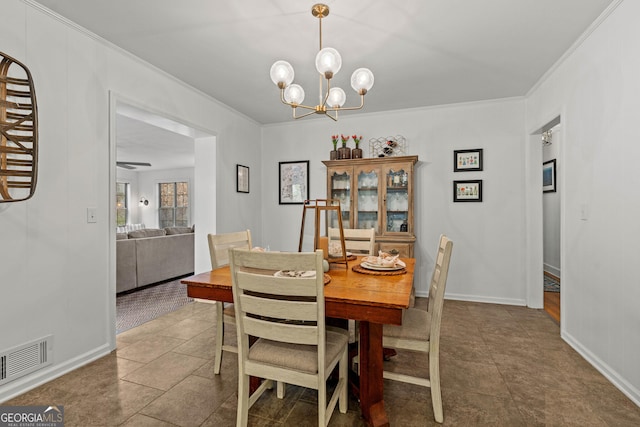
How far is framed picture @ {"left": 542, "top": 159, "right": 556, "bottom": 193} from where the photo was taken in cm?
501

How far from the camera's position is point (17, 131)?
1.95 m

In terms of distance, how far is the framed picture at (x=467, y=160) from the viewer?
12.4ft

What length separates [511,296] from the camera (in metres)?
3.70

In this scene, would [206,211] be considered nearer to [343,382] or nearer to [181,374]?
[181,374]

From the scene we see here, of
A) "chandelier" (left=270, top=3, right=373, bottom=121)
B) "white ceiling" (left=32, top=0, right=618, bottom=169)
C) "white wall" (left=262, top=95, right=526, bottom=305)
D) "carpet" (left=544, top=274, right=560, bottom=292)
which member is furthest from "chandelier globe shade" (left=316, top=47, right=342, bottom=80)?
"carpet" (left=544, top=274, right=560, bottom=292)

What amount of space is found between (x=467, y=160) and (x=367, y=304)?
3.12 meters

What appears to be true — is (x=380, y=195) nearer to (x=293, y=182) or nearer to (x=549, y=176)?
(x=293, y=182)

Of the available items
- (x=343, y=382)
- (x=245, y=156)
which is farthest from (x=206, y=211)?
(x=343, y=382)

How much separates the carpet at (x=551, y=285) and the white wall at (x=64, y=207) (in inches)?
208

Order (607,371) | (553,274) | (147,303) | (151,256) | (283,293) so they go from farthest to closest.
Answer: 1. (553,274)
2. (151,256)
3. (147,303)
4. (607,371)
5. (283,293)

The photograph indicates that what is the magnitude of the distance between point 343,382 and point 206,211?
280 centimetres

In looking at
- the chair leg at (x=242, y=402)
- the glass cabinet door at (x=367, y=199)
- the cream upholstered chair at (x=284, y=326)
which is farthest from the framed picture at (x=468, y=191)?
the chair leg at (x=242, y=402)

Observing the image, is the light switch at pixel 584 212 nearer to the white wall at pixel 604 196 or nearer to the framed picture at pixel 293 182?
the white wall at pixel 604 196

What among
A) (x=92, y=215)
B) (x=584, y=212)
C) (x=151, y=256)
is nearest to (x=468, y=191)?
(x=584, y=212)
